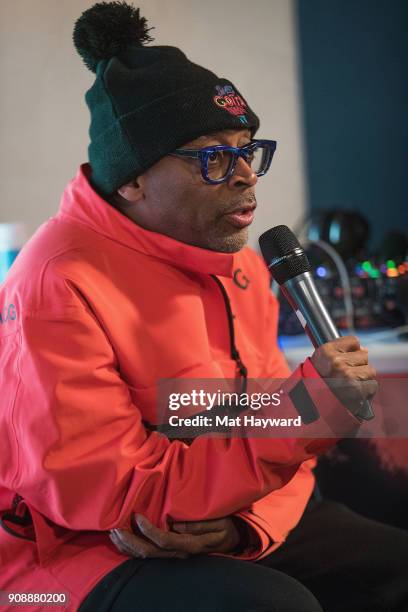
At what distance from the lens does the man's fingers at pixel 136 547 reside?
110 cm

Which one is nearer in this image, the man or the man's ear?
the man

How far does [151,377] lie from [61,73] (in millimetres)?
686

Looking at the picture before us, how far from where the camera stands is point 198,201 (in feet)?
4.11

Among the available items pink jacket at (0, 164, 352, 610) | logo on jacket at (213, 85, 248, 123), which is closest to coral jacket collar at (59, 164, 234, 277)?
pink jacket at (0, 164, 352, 610)

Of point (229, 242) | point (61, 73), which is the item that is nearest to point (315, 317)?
point (229, 242)

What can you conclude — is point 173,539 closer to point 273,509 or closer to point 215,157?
point 273,509

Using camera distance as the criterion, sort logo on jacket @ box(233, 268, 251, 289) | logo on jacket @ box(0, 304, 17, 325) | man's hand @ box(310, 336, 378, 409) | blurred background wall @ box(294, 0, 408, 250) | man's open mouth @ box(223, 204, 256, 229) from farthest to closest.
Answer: blurred background wall @ box(294, 0, 408, 250)
logo on jacket @ box(233, 268, 251, 289)
man's open mouth @ box(223, 204, 256, 229)
logo on jacket @ box(0, 304, 17, 325)
man's hand @ box(310, 336, 378, 409)

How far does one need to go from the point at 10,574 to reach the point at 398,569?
65 cm

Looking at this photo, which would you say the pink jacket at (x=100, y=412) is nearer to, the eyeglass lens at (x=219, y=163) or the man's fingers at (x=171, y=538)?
the man's fingers at (x=171, y=538)

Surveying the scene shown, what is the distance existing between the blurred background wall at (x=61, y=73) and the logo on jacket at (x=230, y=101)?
23 cm

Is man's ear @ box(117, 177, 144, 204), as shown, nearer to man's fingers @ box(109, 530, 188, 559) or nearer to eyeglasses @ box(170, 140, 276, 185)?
eyeglasses @ box(170, 140, 276, 185)

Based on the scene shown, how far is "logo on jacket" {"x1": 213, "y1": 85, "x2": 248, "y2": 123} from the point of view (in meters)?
1.25

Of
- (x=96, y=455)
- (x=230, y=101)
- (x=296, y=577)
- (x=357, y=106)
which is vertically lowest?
(x=296, y=577)

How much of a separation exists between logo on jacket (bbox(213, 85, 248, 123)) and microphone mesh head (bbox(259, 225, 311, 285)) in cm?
23
